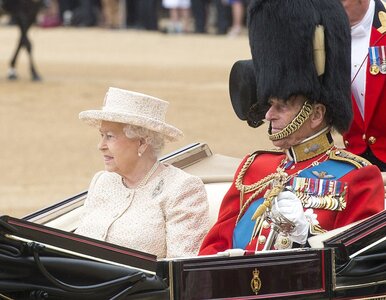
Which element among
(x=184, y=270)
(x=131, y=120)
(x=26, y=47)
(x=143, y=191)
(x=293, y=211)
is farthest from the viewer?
(x=26, y=47)

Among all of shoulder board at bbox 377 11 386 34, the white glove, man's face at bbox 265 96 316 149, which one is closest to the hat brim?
man's face at bbox 265 96 316 149

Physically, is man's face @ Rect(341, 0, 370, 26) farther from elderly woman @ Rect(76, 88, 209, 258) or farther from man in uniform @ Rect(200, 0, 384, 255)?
elderly woman @ Rect(76, 88, 209, 258)

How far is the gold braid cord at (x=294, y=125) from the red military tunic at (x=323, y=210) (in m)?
0.13

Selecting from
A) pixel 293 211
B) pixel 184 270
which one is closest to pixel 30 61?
pixel 293 211

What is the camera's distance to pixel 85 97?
13109 mm

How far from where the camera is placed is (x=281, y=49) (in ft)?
12.9

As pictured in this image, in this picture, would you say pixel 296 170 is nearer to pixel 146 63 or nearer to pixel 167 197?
pixel 167 197

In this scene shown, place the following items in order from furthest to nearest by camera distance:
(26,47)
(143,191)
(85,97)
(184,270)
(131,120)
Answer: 1. (26,47)
2. (85,97)
3. (143,191)
4. (131,120)
5. (184,270)

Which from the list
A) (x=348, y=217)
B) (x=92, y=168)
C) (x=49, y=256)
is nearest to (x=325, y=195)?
(x=348, y=217)

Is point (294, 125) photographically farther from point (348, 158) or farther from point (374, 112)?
point (374, 112)

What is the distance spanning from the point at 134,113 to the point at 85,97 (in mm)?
9110

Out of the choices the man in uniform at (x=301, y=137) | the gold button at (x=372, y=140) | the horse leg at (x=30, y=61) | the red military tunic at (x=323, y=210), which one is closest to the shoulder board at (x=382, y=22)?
the gold button at (x=372, y=140)

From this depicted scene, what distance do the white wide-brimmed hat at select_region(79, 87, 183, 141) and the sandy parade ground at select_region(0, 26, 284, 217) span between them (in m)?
3.34

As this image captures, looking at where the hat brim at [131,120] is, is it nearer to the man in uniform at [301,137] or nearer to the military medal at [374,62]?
the man in uniform at [301,137]
